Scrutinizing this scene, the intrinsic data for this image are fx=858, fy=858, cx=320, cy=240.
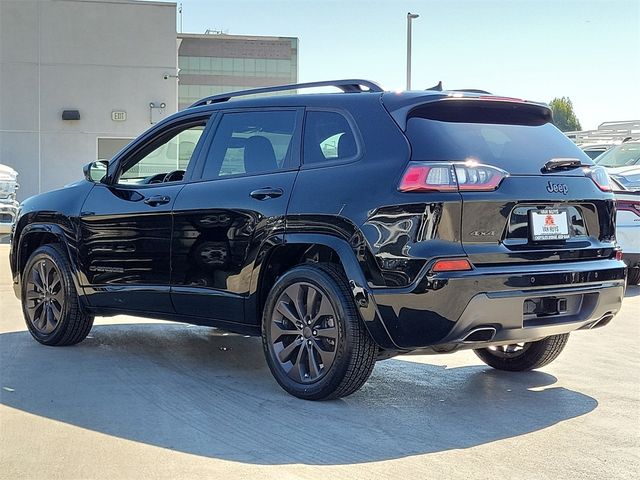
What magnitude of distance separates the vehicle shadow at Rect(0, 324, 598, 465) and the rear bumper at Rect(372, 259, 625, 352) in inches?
19.4

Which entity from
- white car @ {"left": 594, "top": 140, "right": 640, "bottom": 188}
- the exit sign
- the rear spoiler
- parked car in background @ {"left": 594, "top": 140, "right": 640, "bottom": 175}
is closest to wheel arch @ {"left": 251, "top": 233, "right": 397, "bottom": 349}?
the rear spoiler

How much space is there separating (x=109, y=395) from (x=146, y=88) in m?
18.8

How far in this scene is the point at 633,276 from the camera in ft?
37.3

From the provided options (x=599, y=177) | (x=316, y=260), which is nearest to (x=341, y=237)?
(x=316, y=260)

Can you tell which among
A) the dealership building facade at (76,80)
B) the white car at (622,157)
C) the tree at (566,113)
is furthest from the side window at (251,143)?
the tree at (566,113)

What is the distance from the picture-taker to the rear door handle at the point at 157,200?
237 inches

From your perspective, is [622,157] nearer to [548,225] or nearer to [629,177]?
[629,177]

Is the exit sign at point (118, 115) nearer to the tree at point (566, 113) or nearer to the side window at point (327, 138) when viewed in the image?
the side window at point (327, 138)

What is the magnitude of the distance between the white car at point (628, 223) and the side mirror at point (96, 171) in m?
6.29

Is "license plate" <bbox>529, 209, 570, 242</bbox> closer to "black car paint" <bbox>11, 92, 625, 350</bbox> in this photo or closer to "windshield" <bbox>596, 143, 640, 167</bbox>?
"black car paint" <bbox>11, 92, 625, 350</bbox>

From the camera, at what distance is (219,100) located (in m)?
6.22

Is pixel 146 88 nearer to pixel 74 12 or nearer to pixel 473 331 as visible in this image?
pixel 74 12

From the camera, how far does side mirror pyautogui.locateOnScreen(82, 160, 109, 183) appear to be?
673 cm

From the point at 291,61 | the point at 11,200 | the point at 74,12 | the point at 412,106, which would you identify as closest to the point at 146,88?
the point at 74,12
